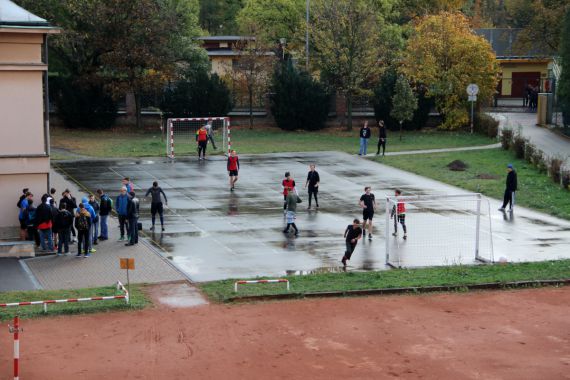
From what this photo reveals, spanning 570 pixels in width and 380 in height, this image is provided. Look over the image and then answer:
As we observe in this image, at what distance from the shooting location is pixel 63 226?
25.8 m

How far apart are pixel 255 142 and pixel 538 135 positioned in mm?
15991

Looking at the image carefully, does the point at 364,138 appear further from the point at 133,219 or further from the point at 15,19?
the point at 15,19

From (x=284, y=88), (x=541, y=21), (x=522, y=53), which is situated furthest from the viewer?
(x=522, y=53)

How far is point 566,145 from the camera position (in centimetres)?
4866

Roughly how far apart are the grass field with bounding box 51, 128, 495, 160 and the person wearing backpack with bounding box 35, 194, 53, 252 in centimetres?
1928

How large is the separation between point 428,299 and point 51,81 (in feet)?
133

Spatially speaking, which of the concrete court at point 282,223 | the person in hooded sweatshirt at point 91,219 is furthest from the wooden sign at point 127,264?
the person in hooded sweatshirt at point 91,219

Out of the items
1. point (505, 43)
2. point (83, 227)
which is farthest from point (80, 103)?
point (505, 43)

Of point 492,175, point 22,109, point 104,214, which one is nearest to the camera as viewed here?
point 22,109

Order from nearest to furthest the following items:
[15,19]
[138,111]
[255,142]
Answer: [15,19], [255,142], [138,111]

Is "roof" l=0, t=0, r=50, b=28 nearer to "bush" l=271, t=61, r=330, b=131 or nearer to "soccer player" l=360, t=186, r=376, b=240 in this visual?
"soccer player" l=360, t=186, r=376, b=240

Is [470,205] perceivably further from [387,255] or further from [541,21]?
[541,21]

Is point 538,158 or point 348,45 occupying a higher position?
point 348,45

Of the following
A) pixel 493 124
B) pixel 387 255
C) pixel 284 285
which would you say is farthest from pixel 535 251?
pixel 493 124
